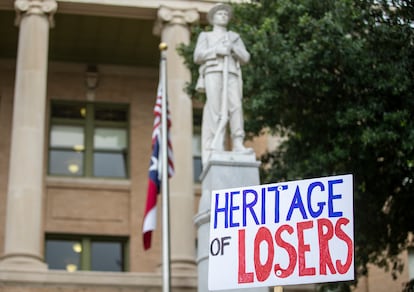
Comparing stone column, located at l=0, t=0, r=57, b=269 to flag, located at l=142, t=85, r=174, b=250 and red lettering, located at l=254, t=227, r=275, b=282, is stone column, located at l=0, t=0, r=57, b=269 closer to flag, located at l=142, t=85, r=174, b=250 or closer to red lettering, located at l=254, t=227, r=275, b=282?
flag, located at l=142, t=85, r=174, b=250

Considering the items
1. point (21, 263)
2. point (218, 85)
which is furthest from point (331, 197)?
point (21, 263)

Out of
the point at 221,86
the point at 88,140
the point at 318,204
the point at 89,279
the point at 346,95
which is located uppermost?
the point at 88,140

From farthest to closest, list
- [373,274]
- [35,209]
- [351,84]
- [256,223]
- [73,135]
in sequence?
[73,135] < [373,274] < [35,209] < [351,84] < [256,223]

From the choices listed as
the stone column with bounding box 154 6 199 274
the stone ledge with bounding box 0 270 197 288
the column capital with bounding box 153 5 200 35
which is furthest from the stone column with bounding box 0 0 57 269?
the stone column with bounding box 154 6 199 274

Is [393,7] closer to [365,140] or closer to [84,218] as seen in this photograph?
[365,140]

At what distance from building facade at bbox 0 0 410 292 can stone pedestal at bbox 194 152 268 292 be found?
8984mm

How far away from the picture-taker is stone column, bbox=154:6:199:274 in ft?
71.5

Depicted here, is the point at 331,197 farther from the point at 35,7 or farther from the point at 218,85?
the point at 35,7

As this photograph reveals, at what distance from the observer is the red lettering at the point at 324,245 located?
5.95 m

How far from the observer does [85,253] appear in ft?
83.7

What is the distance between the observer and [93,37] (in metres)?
27.1

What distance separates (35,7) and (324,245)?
18.8 metres

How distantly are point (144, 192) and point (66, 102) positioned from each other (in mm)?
4024

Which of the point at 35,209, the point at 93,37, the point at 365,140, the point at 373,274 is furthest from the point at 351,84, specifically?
the point at 93,37
